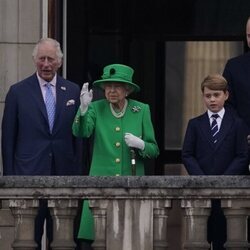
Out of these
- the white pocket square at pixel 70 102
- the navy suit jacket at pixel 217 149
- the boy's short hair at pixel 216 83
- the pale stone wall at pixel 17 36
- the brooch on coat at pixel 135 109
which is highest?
the pale stone wall at pixel 17 36

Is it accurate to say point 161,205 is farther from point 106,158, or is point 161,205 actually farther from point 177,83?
point 177,83

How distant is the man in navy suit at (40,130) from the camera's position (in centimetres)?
1526

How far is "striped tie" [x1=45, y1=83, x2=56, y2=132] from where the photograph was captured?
50.3 feet

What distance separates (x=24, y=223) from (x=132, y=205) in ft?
2.63

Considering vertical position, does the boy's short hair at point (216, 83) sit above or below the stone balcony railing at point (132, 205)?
above

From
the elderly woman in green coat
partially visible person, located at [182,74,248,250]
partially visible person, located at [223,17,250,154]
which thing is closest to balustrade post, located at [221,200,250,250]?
partially visible person, located at [182,74,248,250]

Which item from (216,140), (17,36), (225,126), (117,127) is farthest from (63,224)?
(17,36)

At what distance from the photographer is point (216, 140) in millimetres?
15086

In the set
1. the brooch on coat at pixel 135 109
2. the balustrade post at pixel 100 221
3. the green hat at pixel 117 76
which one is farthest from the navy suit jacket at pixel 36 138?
the balustrade post at pixel 100 221

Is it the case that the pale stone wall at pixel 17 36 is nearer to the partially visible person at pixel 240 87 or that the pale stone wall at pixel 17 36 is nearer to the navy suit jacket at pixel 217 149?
the partially visible person at pixel 240 87

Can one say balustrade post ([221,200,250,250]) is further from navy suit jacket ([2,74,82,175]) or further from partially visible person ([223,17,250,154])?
navy suit jacket ([2,74,82,175])

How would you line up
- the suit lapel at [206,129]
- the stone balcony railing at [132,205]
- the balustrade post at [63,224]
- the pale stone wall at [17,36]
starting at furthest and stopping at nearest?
1. the pale stone wall at [17,36]
2. the suit lapel at [206,129]
3. the balustrade post at [63,224]
4. the stone balcony railing at [132,205]

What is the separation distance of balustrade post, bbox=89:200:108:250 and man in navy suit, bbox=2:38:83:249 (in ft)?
3.28

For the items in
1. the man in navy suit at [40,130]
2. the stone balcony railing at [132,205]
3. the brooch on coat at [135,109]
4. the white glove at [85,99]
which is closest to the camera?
the stone balcony railing at [132,205]
